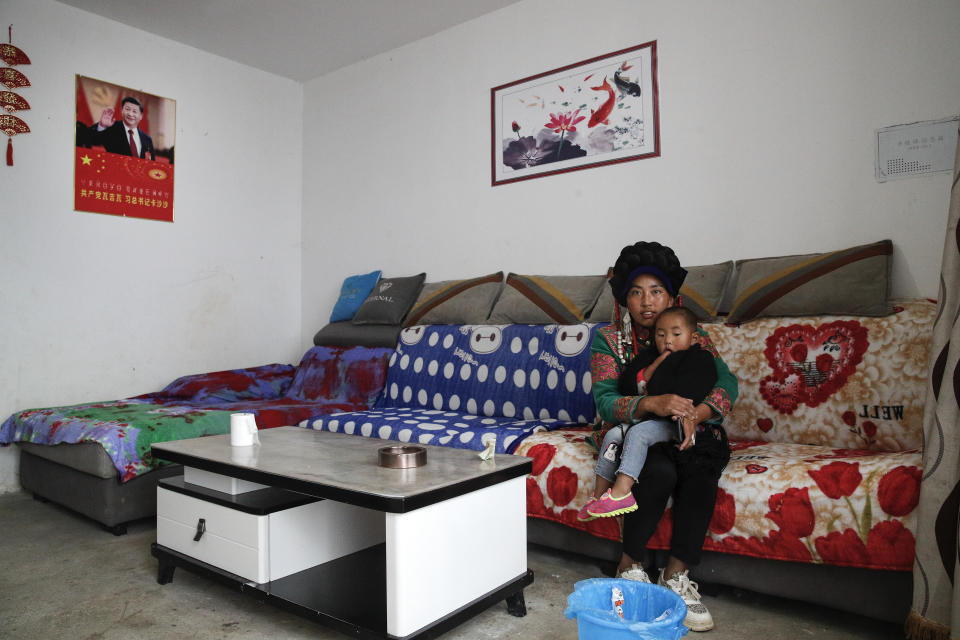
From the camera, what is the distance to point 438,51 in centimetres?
405

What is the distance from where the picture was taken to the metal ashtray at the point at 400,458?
176 centimetres

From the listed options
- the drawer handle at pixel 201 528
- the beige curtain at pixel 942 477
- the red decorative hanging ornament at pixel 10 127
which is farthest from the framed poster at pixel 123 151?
the beige curtain at pixel 942 477

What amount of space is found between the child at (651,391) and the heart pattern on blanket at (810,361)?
18.4 inches

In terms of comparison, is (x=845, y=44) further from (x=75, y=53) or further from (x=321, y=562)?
(x=75, y=53)

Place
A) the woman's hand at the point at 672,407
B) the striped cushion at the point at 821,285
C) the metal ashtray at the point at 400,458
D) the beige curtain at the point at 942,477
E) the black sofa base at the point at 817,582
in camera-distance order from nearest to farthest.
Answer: the beige curtain at the point at 942,477 → the black sofa base at the point at 817,582 → the metal ashtray at the point at 400,458 → the woman's hand at the point at 672,407 → the striped cushion at the point at 821,285

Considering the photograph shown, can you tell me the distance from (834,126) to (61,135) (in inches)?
156

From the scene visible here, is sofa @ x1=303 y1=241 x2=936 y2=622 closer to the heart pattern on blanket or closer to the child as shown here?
the heart pattern on blanket

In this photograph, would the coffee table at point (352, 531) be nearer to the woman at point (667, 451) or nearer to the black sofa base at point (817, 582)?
the woman at point (667, 451)

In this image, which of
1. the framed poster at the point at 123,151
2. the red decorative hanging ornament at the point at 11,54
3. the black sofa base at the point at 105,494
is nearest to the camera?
the black sofa base at the point at 105,494

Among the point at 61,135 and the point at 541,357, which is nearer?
the point at 541,357

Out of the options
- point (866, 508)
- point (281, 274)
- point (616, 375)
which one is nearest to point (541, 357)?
point (616, 375)

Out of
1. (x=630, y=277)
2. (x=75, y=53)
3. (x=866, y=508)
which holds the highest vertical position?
(x=75, y=53)

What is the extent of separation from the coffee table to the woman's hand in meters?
0.42

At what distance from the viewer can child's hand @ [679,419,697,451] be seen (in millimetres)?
1845
